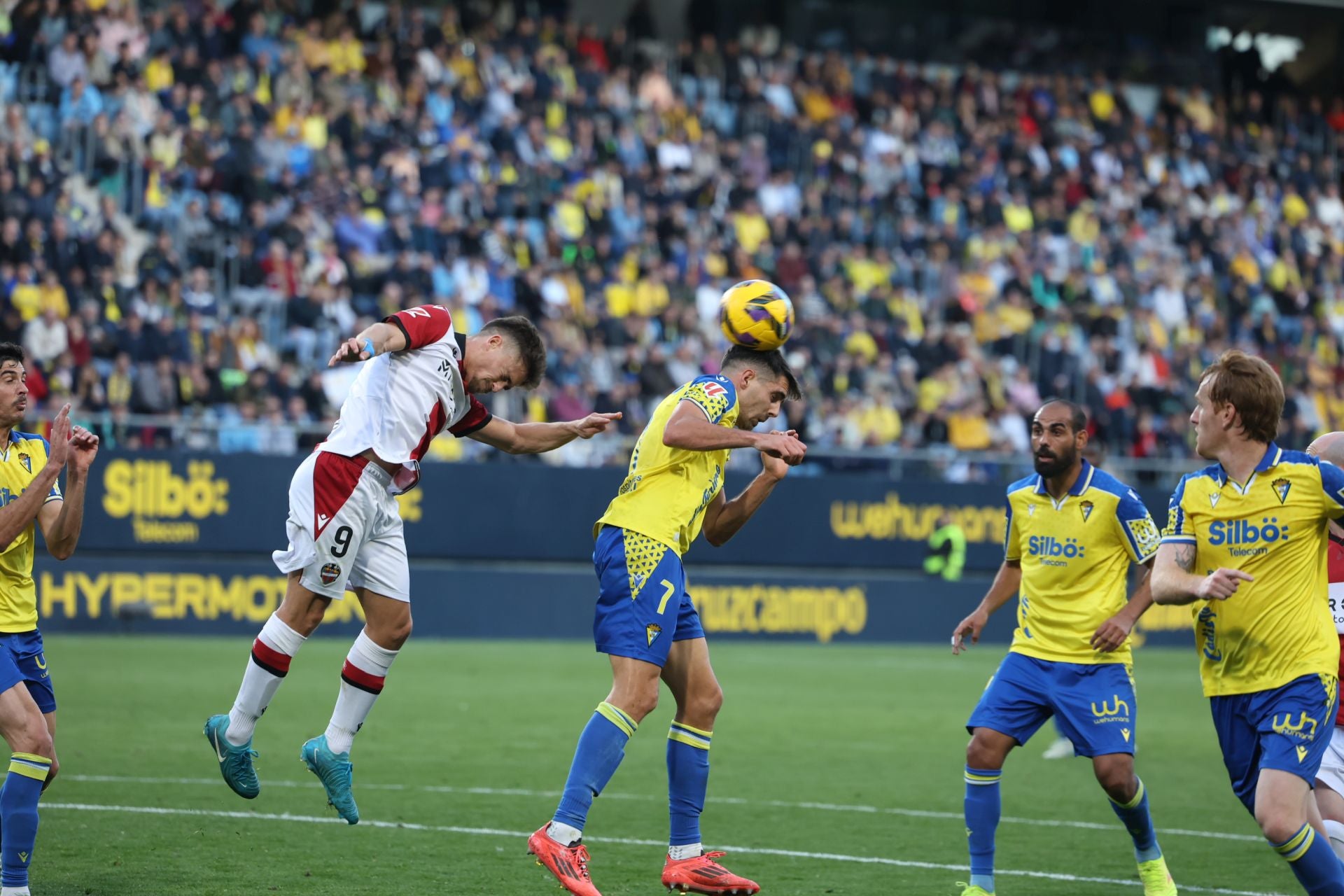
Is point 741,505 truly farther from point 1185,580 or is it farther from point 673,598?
point 1185,580

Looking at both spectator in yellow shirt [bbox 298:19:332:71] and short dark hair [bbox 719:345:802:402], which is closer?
short dark hair [bbox 719:345:802:402]

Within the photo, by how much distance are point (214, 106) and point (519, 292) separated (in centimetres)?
513

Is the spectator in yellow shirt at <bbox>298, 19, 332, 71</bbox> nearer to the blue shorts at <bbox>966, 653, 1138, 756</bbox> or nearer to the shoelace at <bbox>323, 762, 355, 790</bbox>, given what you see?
the shoelace at <bbox>323, 762, 355, 790</bbox>

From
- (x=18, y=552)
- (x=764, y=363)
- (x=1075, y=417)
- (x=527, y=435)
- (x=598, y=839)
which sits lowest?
(x=598, y=839)

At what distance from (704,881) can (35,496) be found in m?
3.33

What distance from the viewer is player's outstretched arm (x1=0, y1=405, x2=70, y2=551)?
22.5ft

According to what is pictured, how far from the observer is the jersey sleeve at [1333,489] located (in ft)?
21.2

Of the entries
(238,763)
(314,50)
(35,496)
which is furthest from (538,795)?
(314,50)

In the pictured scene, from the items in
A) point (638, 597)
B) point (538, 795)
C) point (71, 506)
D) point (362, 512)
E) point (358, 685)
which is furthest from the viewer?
point (538, 795)

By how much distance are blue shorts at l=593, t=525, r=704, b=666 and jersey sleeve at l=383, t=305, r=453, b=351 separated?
1.30 m

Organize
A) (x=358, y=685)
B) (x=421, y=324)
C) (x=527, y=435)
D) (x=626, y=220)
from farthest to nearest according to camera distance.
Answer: (x=626, y=220), (x=527, y=435), (x=358, y=685), (x=421, y=324)

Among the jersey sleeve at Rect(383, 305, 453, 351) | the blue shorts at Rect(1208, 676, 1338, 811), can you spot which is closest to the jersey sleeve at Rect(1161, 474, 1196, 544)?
the blue shorts at Rect(1208, 676, 1338, 811)

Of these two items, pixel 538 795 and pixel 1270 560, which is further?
pixel 538 795

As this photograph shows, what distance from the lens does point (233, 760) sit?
797 centimetres
